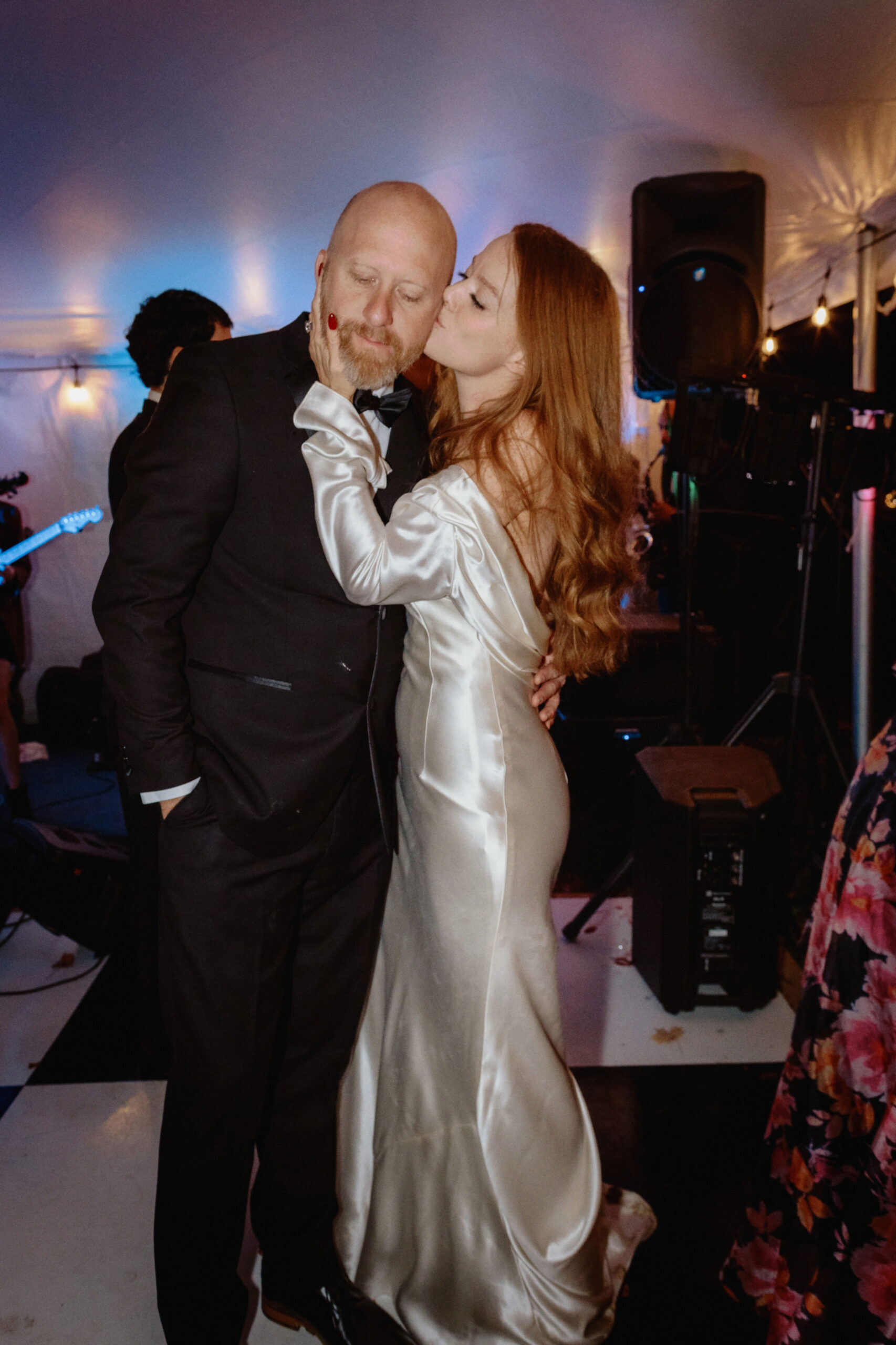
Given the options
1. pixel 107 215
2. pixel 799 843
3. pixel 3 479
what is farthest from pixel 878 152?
pixel 3 479

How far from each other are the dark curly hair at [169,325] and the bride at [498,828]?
1.07 metres

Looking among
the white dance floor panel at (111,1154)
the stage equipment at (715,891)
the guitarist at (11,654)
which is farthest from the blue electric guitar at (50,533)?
the stage equipment at (715,891)

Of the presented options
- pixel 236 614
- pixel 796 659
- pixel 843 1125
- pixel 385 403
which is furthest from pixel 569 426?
pixel 796 659

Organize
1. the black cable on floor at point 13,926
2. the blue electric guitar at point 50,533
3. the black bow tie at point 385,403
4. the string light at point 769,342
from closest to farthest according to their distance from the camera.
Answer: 1. the black bow tie at point 385,403
2. the black cable on floor at point 13,926
3. the blue electric guitar at point 50,533
4. the string light at point 769,342

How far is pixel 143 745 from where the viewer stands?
1.26m

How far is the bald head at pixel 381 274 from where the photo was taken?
1319 millimetres

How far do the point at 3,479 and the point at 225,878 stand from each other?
5.19 m

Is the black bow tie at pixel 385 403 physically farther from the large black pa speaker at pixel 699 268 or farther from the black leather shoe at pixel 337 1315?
the large black pa speaker at pixel 699 268

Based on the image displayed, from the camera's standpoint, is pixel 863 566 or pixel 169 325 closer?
pixel 169 325

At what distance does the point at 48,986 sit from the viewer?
277 cm

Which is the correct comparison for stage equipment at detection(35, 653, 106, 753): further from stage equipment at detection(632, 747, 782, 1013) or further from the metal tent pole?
the metal tent pole

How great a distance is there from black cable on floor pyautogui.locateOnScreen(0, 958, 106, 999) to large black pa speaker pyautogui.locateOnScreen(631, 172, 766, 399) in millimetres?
2941

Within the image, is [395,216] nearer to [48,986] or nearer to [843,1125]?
[843,1125]

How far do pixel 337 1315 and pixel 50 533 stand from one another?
17.2 ft
